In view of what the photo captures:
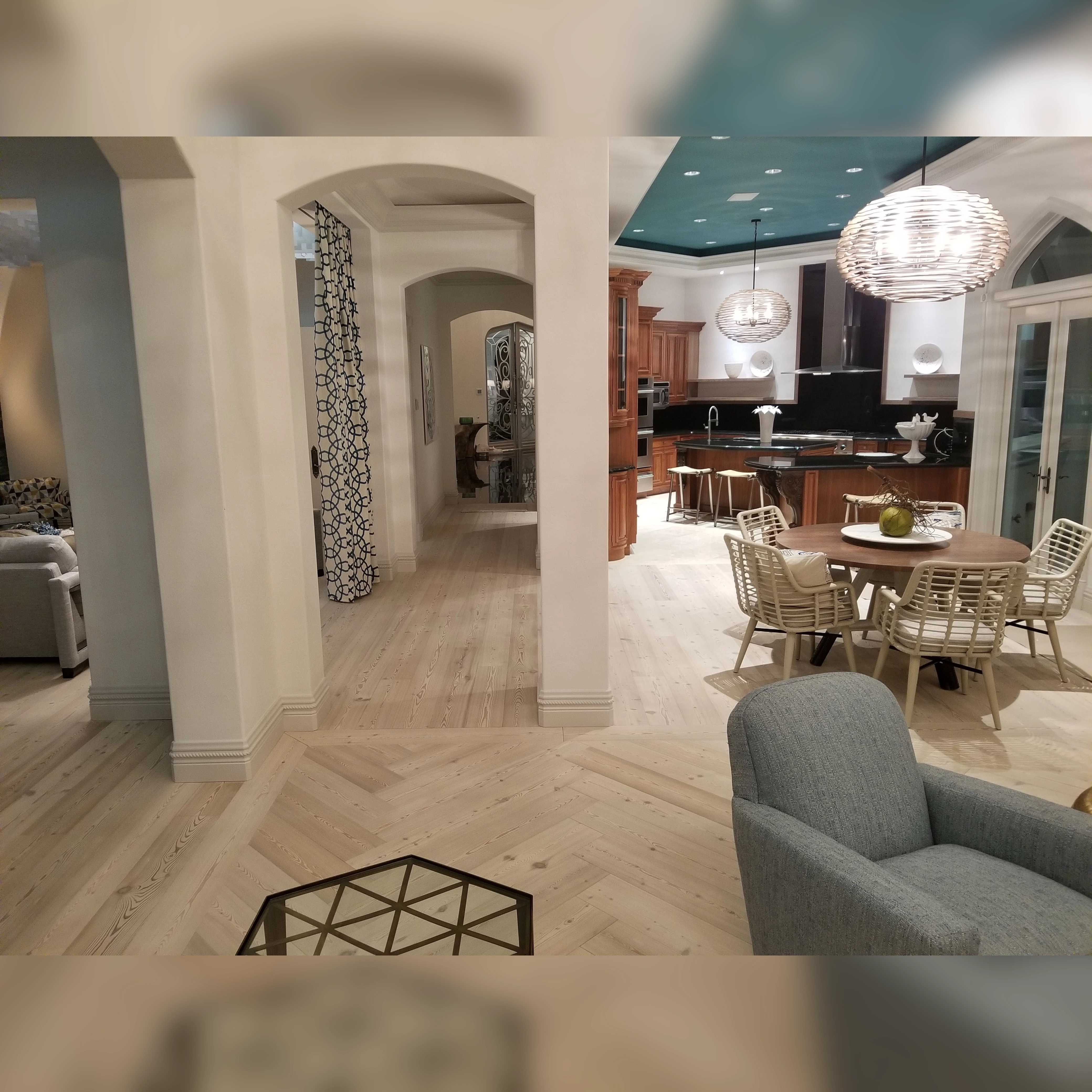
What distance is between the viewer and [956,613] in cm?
397

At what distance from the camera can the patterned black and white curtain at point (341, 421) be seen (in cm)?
619

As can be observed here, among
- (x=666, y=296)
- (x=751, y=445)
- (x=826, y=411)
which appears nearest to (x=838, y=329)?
(x=826, y=411)

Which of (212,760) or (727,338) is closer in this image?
(212,760)

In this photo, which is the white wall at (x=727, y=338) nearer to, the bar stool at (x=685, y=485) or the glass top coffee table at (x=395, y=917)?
the bar stool at (x=685, y=485)

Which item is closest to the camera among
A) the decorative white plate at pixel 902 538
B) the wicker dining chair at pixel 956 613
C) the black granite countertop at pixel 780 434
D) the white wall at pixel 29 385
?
the wicker dining chair at pixel 956 613

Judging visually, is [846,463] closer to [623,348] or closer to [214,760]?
[623,348]

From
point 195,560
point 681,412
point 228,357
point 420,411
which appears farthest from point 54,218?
point 681,412

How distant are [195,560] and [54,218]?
1.86 m

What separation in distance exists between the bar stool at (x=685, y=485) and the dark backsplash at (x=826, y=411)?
1794mm

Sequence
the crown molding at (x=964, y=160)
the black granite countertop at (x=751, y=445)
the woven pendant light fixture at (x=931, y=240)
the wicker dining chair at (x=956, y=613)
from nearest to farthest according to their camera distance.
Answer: the wicker dining chair at (x=956, y=613)
the woven pendant light fixture at (x=931, y=240)
the crown molding at (x=964, y=160)
the black granite countertop at (x=751, y=445)

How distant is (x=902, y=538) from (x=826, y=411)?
7.23 metres

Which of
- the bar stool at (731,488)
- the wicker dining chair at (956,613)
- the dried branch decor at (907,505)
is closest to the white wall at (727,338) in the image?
the bar stool at (731,488)
